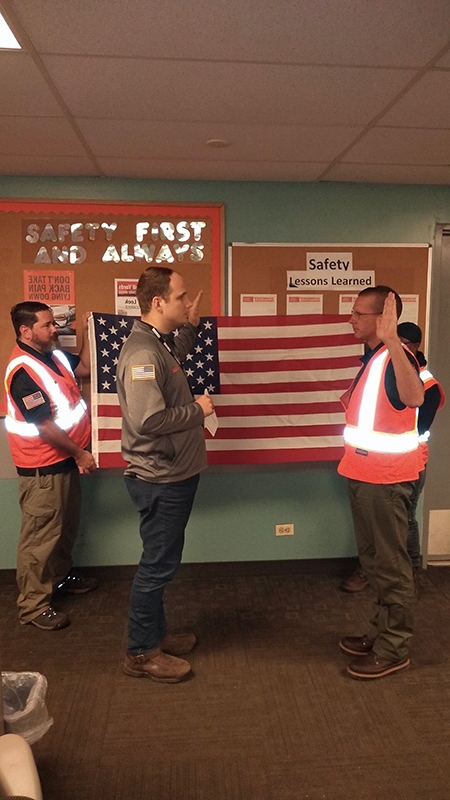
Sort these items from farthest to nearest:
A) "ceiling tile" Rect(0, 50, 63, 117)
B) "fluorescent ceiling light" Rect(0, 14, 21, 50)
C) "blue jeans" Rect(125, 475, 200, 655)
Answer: "blue jeans" Rect(125, 475, 200, 655)
"ceiling tile" Rect(0, 50, 63, 117)
"fluorescent ceiling light" Rect(0, 14, 21, 50)

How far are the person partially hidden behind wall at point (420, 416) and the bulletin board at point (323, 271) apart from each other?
1.34 feet

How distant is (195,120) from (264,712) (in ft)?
8.09

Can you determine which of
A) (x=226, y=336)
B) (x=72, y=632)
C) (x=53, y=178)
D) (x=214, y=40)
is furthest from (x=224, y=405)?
(x=214, y=40)

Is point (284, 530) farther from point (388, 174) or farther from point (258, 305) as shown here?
point (388, 174)

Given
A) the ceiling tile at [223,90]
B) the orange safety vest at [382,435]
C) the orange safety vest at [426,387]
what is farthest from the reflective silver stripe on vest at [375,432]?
the ceiling tile at [223,90]

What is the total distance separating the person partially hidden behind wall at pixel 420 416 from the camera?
2863 mm

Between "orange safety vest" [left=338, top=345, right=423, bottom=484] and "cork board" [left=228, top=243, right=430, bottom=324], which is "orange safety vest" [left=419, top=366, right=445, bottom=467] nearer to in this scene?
"orange safety vest" [left=338, top=345, right=423, bottom=484]

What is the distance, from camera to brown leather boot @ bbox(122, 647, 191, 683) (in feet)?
8.11

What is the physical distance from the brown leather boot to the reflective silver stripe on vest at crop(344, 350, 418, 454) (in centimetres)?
126

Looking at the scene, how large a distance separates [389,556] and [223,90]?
1959 millimetres

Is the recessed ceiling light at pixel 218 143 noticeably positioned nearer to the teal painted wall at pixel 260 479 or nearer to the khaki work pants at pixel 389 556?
the teal painted wall at pixel 260 479

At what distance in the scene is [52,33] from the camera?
1.67m

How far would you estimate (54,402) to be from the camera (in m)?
2.94

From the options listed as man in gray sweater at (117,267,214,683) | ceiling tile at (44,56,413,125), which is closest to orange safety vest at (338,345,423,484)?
man in gray sweater at (117,267,214,683)
